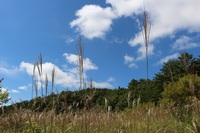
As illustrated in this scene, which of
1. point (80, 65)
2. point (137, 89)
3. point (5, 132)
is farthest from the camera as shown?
point (137, 89)

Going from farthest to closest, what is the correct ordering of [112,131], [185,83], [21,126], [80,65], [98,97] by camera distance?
1. [98,97]
2. [185,83]
3. [21,126]
4. [112,131]
5. [80,65]

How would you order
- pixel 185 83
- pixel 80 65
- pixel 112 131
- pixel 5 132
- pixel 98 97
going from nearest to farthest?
1. pixel 80 65
2. pixel 112 131
3. pixel 5 132
4. pixel 185 83
5. pixel 98 97

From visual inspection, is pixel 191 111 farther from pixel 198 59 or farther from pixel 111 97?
pixel 198 59

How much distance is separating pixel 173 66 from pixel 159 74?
67.3 inches

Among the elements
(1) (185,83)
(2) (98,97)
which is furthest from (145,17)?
(2) (98,97)

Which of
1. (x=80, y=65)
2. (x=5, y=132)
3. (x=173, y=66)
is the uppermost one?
(x=173, y=66)

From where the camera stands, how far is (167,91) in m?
20.6

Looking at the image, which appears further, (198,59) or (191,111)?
(198,59)

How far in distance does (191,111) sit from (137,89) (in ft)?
60.1

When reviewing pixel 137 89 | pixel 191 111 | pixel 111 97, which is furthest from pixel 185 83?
pixel 191 111

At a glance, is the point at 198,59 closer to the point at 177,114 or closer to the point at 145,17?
the point at 177,114

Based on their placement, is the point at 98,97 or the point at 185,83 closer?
the point at 185,83

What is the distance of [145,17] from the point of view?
4.17 m

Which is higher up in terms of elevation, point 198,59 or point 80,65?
point 198,59
